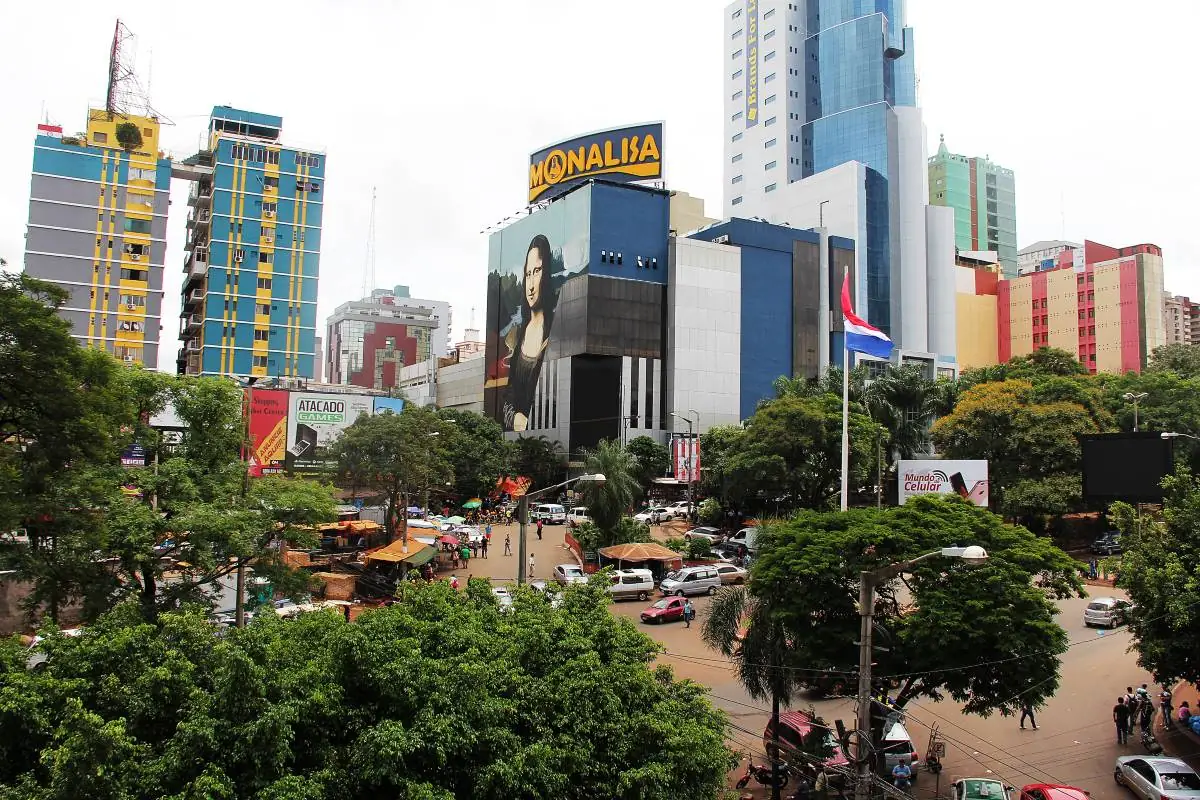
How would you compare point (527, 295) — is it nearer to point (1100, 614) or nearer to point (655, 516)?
point (655, 516)

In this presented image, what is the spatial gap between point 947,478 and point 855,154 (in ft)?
258

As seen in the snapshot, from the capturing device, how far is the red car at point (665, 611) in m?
33.8

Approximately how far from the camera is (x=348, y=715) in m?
11.0

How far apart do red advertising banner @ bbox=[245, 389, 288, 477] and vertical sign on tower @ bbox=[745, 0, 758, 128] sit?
95922 mm

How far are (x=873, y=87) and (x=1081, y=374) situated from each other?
58.7 meters

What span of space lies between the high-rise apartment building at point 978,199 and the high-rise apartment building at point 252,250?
398 ft

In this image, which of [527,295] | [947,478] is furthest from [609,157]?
[947,478]

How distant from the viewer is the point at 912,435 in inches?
2687

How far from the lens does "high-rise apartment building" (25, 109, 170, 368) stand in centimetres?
7106

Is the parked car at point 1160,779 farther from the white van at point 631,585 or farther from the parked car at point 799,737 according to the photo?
the white van at point 631,585

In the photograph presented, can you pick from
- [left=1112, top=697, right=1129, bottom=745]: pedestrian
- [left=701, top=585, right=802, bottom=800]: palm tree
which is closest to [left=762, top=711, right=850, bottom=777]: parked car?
[left=701, top=585, right=802, bottom=800]: palm tree

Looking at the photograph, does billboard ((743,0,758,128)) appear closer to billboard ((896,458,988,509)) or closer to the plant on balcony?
the plant on balcony

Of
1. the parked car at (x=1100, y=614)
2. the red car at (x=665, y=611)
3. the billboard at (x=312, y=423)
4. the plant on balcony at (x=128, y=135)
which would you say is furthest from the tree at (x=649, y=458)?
the plant on balcony at (x=128, y=135)

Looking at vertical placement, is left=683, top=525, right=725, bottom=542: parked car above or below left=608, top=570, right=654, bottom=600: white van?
above
